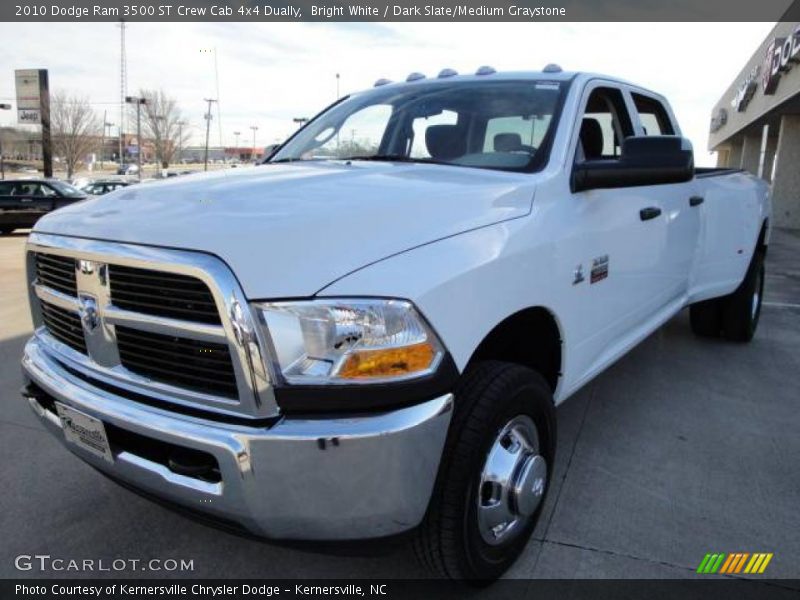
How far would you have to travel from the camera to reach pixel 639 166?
2.71 m

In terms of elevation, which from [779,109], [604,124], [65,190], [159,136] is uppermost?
[779,109]

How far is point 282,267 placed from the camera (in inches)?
71.7

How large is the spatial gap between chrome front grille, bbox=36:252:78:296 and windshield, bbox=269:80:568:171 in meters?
1.46

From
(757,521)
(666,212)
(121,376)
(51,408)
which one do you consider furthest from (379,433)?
(666,212)

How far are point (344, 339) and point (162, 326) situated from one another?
555 mm

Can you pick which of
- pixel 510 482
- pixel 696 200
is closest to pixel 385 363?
pixel 510 482

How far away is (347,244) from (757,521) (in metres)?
2.20

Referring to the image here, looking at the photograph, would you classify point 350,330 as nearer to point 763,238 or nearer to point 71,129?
point 763,238

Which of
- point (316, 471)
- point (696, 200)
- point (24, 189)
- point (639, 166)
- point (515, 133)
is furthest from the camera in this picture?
point (24, 189)

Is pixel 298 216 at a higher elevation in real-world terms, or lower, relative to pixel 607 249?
higher

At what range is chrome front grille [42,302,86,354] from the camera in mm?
2336

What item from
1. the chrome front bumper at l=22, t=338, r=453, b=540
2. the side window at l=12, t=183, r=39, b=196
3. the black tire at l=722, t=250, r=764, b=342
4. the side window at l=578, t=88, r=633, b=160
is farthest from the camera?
the side window at l=12, t=183, r=39, b=196

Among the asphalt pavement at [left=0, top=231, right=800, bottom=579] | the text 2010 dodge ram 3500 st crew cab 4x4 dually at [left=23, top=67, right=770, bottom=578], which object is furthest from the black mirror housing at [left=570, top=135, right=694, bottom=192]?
the asphalt pavement at [left=0, top=231, right=800, bottom=579]

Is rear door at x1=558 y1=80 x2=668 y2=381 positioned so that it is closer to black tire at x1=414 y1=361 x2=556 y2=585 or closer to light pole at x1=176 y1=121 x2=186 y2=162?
black tire at x1=414 y1=361 x2=556 y2=585
